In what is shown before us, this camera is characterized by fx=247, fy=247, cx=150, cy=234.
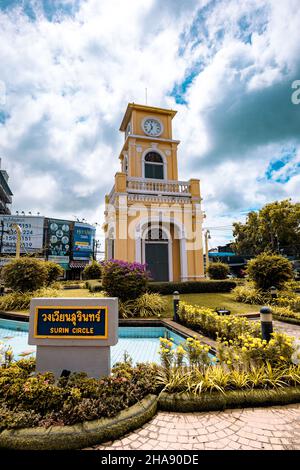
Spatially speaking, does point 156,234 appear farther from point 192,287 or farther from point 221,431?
point 221,431

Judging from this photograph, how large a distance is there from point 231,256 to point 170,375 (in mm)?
45912

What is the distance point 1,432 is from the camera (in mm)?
2537

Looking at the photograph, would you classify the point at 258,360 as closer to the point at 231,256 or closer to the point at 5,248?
the point at 5,248

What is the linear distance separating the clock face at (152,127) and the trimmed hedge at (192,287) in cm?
1174

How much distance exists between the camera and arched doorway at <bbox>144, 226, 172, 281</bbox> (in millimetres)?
15641

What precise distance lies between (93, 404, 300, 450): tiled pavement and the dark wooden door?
12.5 metres

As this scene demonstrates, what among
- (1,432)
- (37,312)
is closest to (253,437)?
(1,432)

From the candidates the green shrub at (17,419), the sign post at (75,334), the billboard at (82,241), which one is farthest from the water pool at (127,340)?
the billboard at (82,241)

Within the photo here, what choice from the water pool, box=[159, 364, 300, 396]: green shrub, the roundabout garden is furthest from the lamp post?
box=[159, 364, 300, 396]: green shrub

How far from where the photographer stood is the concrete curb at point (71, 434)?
242 cm

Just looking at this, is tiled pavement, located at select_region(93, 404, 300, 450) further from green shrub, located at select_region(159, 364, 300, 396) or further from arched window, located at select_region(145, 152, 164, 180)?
arched window, located at select_region(145, 152, 164, 180)

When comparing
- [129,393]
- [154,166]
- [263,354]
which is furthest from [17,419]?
[154,166]
